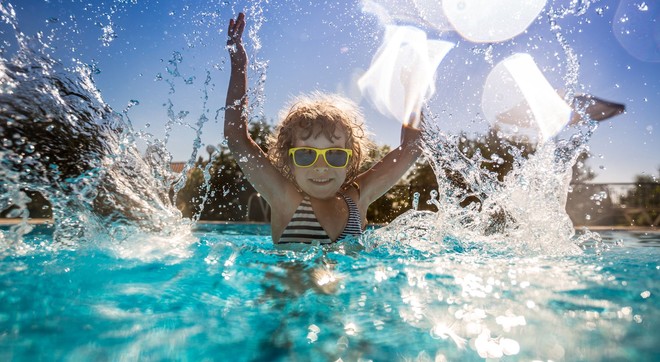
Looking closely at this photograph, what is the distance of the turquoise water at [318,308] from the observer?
51.3 inches

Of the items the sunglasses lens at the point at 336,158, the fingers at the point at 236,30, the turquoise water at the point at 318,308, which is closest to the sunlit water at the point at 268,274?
the turquoise water at the point at 318,308

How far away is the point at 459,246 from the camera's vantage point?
3869 millimetres

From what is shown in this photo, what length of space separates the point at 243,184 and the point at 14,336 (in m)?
12.4

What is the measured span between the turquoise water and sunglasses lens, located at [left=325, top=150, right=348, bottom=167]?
2.65 ft

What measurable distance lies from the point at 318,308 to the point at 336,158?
72.3 inches

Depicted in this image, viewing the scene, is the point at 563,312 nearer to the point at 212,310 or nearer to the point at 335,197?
the point at 212,310

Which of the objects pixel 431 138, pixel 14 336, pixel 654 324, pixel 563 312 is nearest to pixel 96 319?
pixel 14 336

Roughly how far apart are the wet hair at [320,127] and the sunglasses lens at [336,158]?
0.14m

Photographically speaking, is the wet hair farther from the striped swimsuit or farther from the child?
the striped swimsuit

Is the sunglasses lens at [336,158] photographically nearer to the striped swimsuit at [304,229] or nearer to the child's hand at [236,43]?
the striped swimsuit at [304,229]

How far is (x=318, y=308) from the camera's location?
174 centimetres

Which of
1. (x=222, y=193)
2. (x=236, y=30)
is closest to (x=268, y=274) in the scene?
(x=236, y=30)

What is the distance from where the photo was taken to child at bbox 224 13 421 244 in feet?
11.3

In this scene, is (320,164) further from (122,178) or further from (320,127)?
(122,178)
